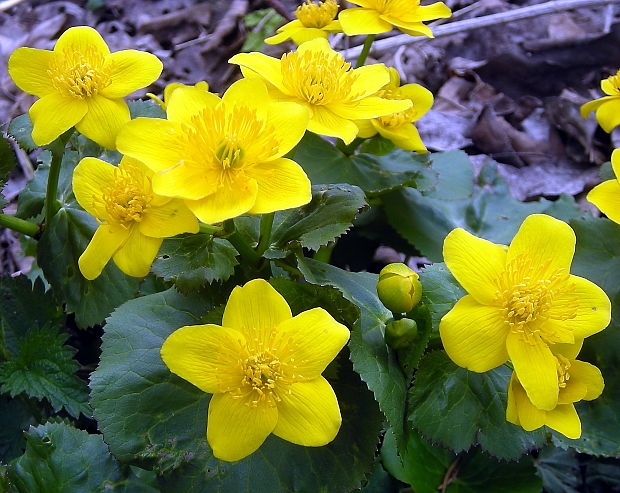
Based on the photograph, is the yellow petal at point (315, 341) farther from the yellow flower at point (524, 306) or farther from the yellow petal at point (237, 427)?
the yellow flower at point (524, 306)

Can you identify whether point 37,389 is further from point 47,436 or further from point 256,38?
point 256,38

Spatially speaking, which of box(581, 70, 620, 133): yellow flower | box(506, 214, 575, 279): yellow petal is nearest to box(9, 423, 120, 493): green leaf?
box(506, 214, 575, 279): yellow petal

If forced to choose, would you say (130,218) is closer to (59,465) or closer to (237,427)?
(237,427)

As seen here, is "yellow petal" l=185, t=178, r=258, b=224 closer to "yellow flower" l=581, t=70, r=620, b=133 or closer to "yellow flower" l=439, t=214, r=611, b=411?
"yellow flower" l=439, t=214, r=611, b=411

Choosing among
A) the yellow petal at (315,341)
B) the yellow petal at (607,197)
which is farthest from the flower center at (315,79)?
the yellow petal at (607,197)

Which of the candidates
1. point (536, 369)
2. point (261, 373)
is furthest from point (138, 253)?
point (536, 369)

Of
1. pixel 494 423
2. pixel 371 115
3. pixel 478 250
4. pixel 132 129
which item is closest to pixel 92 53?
pixel 132 129
